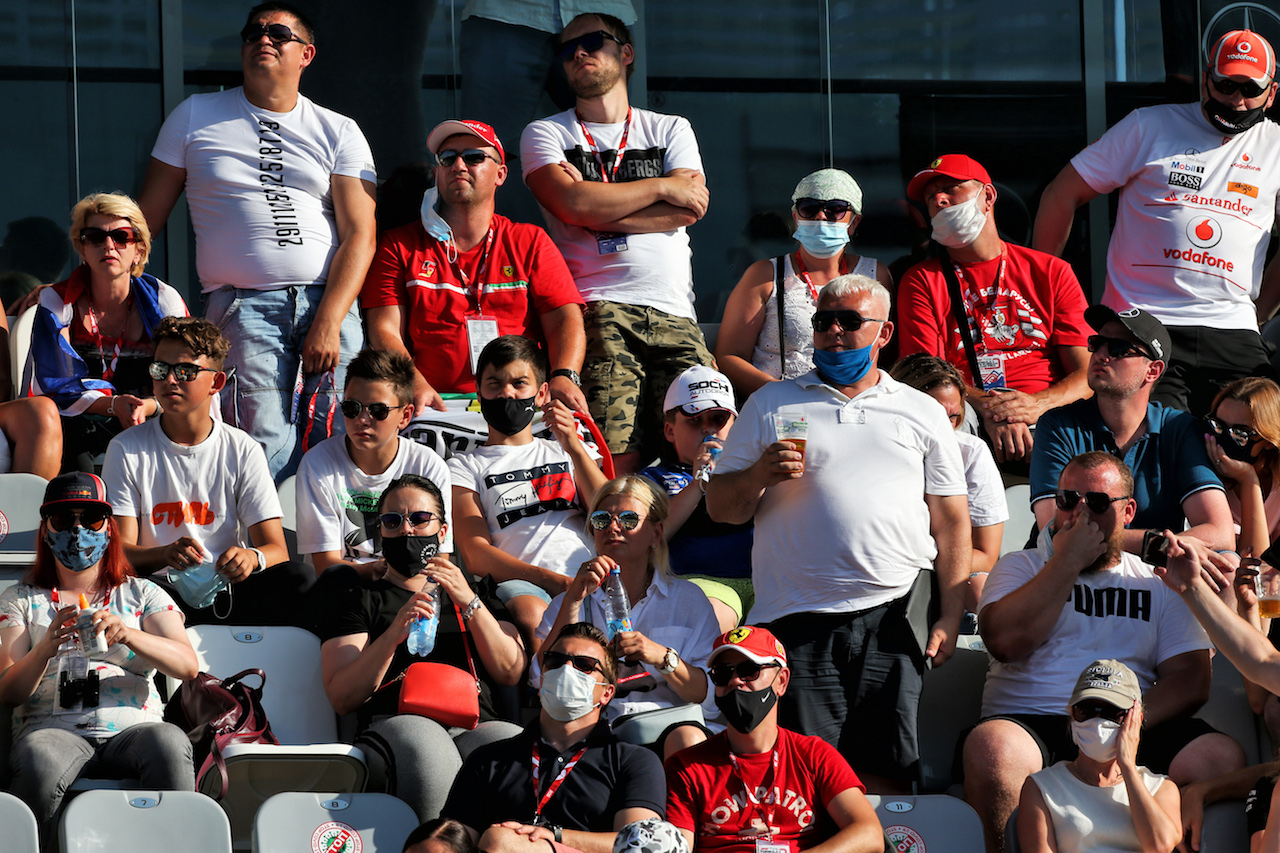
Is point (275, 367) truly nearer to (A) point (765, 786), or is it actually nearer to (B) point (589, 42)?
(B) point (589, 42)

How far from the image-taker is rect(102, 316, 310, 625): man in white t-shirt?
18.2 feet

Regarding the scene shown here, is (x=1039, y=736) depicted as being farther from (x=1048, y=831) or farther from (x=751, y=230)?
(x=751, y=230)

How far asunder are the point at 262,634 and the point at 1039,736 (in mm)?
2389

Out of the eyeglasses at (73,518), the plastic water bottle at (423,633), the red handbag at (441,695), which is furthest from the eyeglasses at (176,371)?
the red handbag at (441,695)

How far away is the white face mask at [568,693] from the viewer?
14.9 ft

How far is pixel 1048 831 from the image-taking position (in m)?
4.42

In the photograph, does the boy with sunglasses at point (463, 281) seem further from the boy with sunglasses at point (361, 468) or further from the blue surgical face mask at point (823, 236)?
the blue surgical face mask at point (823, 236)

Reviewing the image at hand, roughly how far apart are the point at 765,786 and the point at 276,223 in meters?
3.72

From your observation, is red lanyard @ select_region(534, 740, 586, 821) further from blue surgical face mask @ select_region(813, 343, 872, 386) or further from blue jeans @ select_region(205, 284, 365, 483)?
blue jeans @ select_region(205, 284, 365, 483)

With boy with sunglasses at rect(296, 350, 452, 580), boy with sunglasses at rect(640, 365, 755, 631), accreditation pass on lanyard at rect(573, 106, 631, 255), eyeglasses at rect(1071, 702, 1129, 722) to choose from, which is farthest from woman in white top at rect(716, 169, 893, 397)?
eyeglasses at rect(1071, 702, 1129, 722)

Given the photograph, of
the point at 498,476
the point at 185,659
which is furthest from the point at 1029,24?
the point at 185,659

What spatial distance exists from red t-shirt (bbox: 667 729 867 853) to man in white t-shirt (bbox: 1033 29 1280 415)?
340cm

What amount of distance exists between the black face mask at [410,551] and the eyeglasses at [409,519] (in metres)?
0.04

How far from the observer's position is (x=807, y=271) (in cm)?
732
